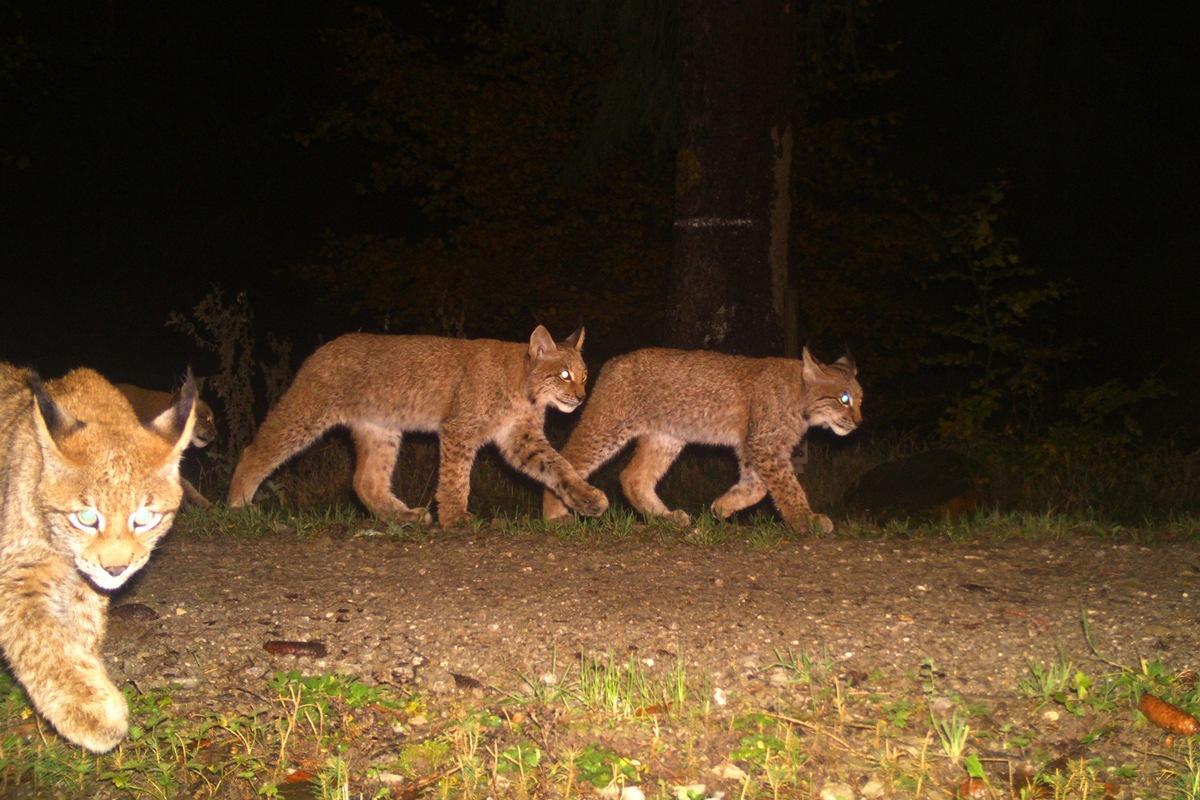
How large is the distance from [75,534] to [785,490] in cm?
489

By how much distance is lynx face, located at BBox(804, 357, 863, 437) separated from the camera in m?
7.95

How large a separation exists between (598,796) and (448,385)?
16.0 feet

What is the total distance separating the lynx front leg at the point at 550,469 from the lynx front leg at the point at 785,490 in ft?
3.89

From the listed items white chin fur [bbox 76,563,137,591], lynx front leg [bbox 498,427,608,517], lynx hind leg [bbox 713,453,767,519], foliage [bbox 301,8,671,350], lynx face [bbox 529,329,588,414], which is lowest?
lynx hind leg [bbox 713,453,767,519]

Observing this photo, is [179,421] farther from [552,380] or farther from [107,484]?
[552,380]

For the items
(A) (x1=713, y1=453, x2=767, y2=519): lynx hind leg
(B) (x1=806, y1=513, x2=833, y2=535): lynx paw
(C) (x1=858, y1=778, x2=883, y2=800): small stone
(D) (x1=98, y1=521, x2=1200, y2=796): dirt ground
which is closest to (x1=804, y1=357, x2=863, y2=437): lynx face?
(A) (x1=713, y1=453, x2=767, y2=519): lynx hind leg

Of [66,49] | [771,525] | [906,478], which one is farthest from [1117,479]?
[66,49]

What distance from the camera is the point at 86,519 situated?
3.80 meters

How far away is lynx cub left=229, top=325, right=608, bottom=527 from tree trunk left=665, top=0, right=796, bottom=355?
126 centimetres

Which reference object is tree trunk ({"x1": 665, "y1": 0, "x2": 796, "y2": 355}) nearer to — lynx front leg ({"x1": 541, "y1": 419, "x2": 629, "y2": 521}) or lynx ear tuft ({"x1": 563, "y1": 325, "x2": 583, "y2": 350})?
A: lynx ear tuft ({"x1": 563, "y1": 325, "x2": 583, "y2": 350})

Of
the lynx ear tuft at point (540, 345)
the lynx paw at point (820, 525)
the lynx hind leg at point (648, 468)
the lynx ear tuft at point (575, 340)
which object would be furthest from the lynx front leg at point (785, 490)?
the lynx ear tuft at point (540, 345)

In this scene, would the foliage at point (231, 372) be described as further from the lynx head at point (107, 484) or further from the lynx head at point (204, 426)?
the lynx head at point (107, 484)

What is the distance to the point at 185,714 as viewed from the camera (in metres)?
4.08

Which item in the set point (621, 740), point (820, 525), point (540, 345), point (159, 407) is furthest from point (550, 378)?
point (621, 740)
